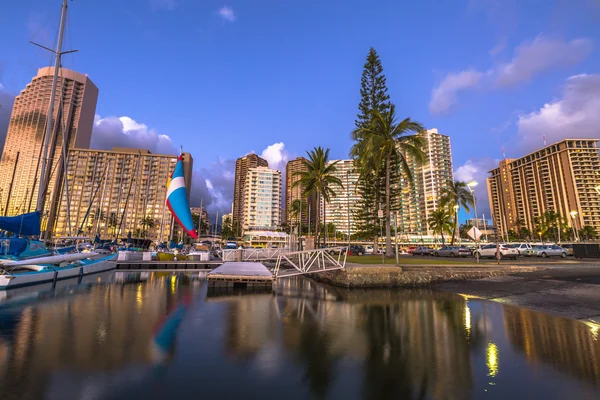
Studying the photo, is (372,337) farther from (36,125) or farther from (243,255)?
(36,125)

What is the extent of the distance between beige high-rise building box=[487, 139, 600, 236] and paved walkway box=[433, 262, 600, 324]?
4643 inches

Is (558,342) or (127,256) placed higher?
(127,256)

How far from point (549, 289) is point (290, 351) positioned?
14.3m

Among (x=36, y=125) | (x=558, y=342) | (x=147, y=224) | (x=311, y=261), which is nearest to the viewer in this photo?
(x=558, y=342)

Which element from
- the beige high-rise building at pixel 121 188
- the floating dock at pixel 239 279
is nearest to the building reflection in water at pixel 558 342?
the floating dock at pixel 239 279

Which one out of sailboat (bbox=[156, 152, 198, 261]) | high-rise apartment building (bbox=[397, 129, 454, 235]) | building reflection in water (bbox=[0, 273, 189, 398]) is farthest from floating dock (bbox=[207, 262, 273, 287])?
high-rise apartment building (bbox=[397, 129, 454, 235])

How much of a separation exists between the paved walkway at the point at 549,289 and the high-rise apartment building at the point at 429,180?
146m

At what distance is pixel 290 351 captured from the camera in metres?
6.57

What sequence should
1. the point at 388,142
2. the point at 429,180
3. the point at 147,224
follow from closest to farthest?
the point at 388,142, the point at 147,224, the point at 429,180

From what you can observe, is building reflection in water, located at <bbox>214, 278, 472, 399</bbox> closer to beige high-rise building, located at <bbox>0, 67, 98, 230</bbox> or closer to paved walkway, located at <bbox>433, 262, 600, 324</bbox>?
paved walkway, located at <bbox>433, 262, 600, 324</bbox>

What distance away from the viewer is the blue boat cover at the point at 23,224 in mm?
19375

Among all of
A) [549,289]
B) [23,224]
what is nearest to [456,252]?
[549,289]

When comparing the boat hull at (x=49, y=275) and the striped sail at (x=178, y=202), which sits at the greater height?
the striped sail at (x=178, y=202)

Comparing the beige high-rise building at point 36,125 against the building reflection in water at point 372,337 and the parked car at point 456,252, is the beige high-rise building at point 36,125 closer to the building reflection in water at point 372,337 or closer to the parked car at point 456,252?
the parked car at point 456,252
